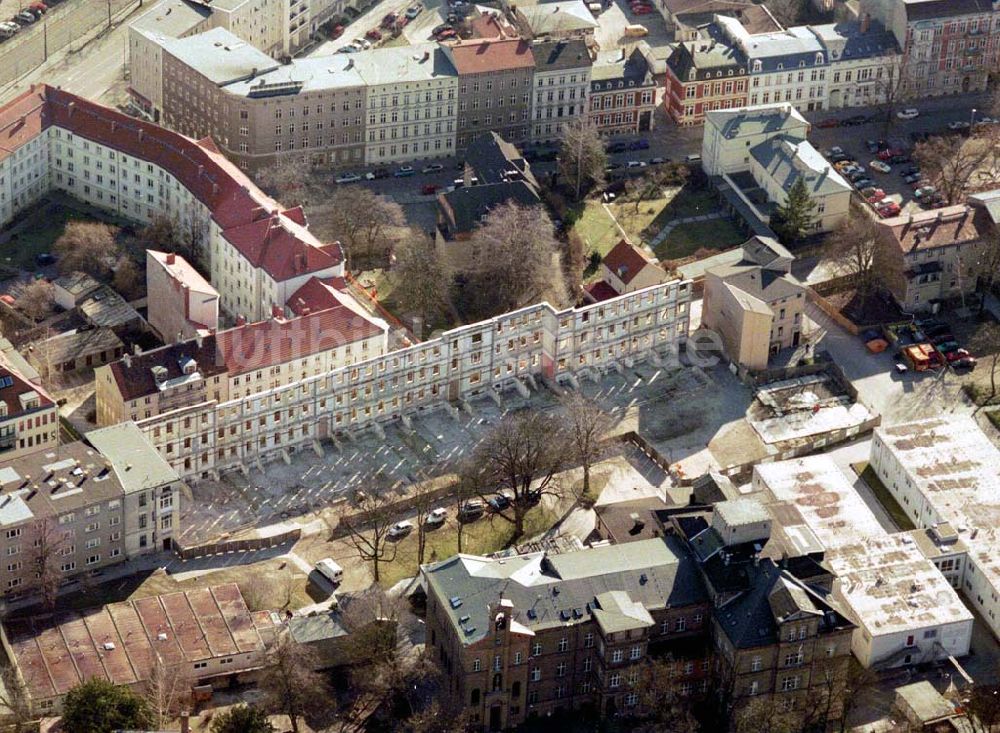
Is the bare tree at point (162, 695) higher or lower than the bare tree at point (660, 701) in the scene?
lower

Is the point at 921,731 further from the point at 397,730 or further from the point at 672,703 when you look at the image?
the point at 397,730

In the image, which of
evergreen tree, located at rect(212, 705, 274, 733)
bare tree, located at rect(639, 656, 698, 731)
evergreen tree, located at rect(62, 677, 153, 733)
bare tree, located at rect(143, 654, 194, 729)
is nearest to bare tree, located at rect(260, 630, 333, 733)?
evergreen tree, located at rect(212, 705, 274, 733)

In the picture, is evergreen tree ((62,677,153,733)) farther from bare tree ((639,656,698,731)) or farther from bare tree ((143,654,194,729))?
bare tree ((639,656,698,731))

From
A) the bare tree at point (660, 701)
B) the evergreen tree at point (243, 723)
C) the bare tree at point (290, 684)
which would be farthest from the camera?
the bare tree at point (290, 684)

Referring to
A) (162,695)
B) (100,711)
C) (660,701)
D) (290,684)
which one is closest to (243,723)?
(290,684)

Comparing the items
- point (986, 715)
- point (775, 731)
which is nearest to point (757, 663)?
point (775, 731)

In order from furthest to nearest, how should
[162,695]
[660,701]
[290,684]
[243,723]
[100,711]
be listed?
[660,701] → [162,695] → [290,684] → [243,723] → [100,711]

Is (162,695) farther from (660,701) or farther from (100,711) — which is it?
(660,701)

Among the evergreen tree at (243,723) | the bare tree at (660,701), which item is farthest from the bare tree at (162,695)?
the bare tree at (660,701)

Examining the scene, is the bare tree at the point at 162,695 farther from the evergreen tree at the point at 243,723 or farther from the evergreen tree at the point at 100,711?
the evergreen tree at the point at 243,723
